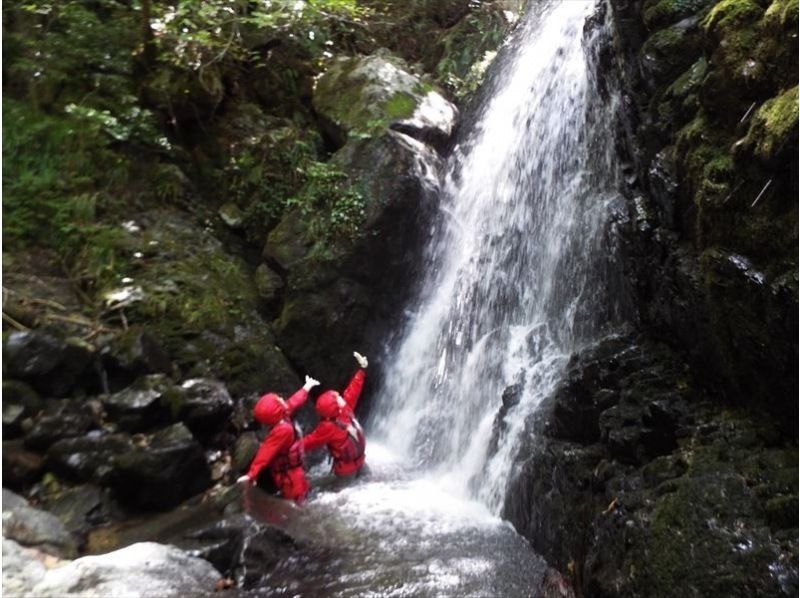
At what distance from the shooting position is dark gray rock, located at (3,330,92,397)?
6.00 meters

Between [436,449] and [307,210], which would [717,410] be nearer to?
[436,449]

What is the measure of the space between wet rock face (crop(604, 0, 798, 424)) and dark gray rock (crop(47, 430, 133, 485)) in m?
4.87

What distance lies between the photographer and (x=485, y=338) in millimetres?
7422

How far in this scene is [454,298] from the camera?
27.3 ft

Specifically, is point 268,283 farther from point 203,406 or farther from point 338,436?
point 338,436

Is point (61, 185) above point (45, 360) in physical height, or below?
above

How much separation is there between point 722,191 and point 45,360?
6.13 meters

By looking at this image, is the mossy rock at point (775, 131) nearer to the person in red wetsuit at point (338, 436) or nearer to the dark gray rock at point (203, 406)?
the person in red wetsuit at point (338, 436)

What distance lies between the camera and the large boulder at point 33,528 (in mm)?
4453

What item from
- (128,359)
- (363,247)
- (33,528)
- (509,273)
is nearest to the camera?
(33,528)

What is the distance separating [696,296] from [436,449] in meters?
3.73

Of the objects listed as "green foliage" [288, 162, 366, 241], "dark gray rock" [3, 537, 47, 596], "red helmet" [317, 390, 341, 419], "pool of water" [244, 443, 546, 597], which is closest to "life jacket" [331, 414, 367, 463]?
"red helmet" [317, 390, 341, 419]

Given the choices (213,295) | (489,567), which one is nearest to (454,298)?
(213,295)

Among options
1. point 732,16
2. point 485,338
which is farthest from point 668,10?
point 485,338
